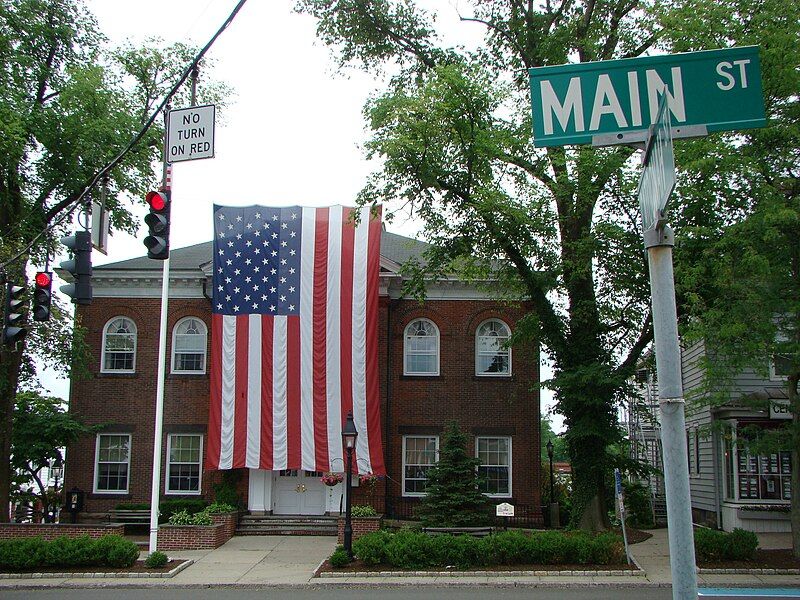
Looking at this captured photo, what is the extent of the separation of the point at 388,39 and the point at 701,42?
11136 mm

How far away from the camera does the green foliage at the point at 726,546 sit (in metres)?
18.8

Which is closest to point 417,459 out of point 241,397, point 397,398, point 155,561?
point 397,398

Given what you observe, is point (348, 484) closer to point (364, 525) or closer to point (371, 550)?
point (371, 550)

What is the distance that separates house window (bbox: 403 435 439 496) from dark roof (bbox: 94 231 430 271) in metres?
6.35

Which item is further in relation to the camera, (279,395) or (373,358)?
(373,358)

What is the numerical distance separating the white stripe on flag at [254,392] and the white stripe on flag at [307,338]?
140 centimetres

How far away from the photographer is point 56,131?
83.3ft

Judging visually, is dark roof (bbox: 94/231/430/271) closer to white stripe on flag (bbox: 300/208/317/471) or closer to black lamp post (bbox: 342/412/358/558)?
white stripe on flag (bbox: 300/208/317/471)

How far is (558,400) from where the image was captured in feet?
77.3

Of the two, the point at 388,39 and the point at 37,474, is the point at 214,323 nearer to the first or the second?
the point at 37,474

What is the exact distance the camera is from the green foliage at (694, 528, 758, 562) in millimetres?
18750

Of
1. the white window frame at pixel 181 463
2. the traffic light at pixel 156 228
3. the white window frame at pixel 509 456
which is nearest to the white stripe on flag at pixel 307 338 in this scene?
the white window frame at pixel 181 463

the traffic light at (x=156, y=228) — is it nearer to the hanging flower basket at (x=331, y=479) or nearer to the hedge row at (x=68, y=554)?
the hedge row at (x=68, y=554)

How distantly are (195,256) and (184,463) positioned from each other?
780 centimetres
